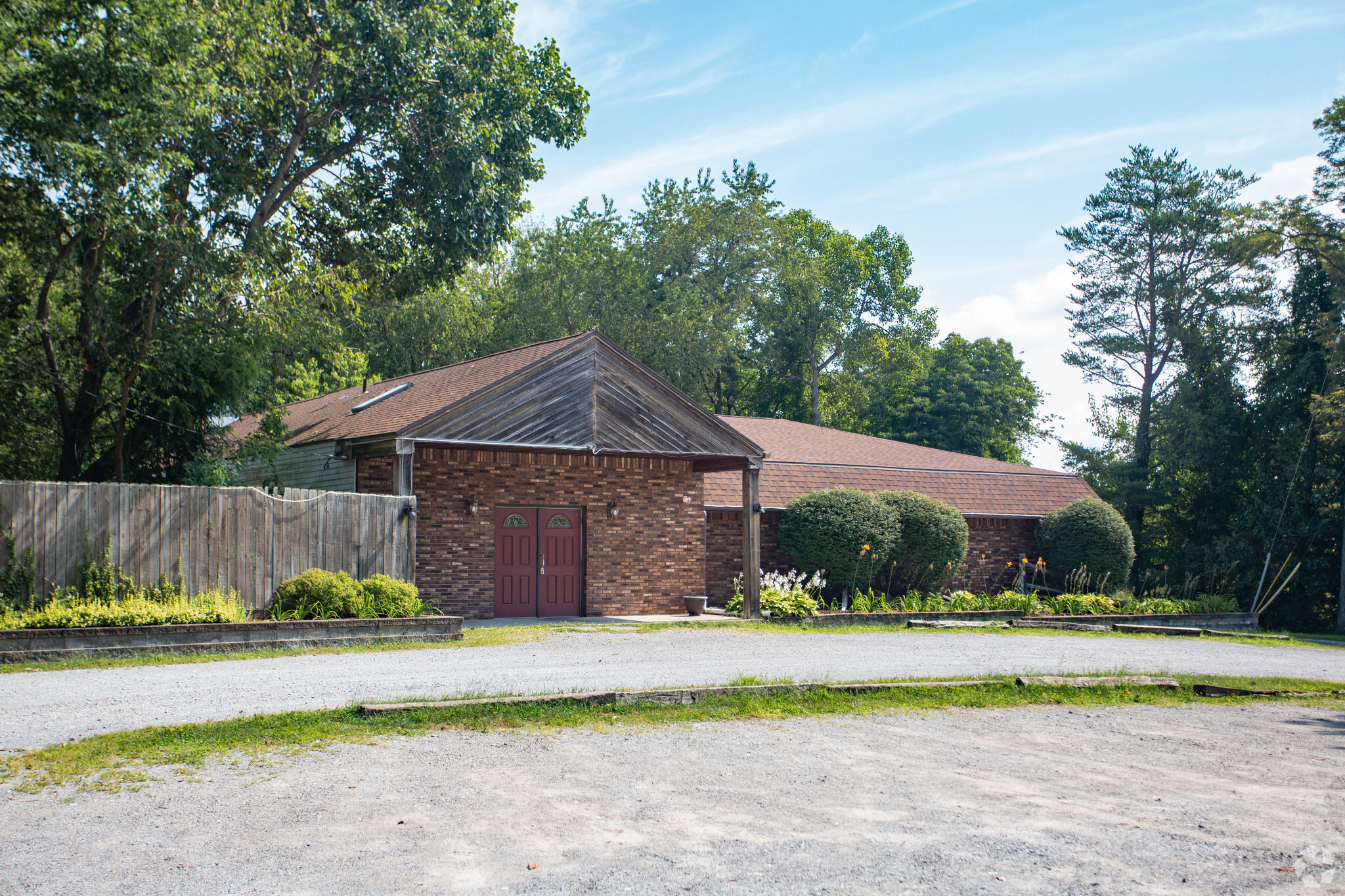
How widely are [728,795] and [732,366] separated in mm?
46315

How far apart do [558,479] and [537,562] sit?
70.4 inches

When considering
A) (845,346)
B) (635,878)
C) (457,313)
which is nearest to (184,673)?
(635,878)

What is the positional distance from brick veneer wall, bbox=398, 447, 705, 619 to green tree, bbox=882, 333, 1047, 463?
29.3 m

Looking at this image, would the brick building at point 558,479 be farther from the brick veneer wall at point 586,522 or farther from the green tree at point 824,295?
the green tree at point 824,295

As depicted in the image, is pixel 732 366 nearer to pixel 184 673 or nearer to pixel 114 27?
pixel 114 27

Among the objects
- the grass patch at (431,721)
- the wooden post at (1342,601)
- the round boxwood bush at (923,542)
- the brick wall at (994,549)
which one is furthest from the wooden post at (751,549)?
the wooden post at (1342,601)

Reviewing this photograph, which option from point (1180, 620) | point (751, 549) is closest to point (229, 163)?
point (751, 549)

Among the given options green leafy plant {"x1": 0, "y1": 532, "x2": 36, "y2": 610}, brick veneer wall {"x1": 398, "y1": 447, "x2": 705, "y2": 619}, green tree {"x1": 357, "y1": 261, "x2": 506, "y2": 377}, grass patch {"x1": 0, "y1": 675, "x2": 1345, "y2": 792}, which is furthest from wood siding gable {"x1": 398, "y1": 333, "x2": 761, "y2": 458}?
Answer: green tree {"x1": 357, "y1": 261, "x2": 506, "y2": 377}

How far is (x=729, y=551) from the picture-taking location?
24484 mm

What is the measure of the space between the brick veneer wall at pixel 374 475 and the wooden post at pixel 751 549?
7.21 m

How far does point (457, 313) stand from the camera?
44125 millimetres

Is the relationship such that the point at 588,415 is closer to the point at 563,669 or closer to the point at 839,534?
the point at 839,534

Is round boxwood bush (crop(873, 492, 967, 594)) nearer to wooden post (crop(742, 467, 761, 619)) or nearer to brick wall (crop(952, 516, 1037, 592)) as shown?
brick wall (crop(952, 516, 1037, 592))

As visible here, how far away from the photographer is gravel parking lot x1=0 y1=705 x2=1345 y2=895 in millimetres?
5117
